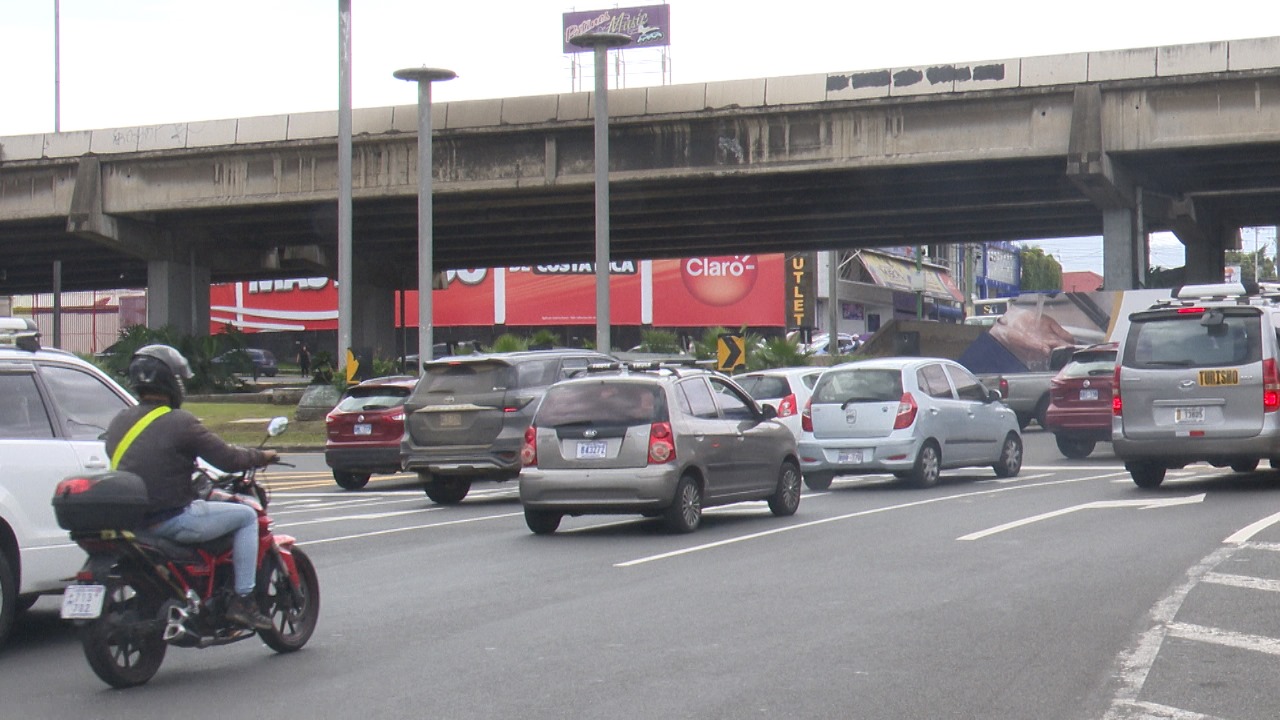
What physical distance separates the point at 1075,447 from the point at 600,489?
12266 mm

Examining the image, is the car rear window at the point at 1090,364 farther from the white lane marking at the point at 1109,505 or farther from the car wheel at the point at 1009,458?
the white lane marking at the point at 1109,505

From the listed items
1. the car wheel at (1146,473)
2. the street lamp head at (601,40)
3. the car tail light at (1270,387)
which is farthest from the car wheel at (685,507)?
the street lamp head at (601,40)

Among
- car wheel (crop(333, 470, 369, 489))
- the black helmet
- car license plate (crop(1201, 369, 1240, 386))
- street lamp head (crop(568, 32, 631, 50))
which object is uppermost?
street lamp head (crop(568, 32, 631, 50))

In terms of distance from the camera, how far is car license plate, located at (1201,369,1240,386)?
17.3m

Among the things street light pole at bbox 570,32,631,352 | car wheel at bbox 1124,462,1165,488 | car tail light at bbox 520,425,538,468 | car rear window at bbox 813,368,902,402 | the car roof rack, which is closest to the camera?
the car roof rack

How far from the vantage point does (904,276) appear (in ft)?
320

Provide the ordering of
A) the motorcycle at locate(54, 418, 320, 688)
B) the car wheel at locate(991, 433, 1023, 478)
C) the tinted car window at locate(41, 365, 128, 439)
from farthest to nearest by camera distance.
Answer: the car wheel at locate(991, 433, 1023, 478), the tinted car window at locate(41, 365, 128, 439), the motorcycle at locate(54, 418, 320, 688)

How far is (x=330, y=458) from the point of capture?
2273cm

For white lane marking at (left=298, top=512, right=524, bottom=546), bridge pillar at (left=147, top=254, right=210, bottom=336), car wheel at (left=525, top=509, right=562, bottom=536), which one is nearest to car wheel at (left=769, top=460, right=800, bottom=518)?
car wheel at (left=525, top=509, right=562, bottom=536)

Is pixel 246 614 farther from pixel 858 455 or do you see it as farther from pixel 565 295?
pixel 565 295

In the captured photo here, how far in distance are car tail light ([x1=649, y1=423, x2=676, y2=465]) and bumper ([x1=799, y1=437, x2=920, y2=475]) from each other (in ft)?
15.2

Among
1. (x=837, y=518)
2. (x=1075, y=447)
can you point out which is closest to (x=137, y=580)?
(x=837, y=518)

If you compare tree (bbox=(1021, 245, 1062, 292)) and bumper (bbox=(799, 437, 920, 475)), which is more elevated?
tree (bbox=(1021, 245, 1062, 292))

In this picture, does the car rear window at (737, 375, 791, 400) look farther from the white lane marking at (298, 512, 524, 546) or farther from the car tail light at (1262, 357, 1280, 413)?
the car tail light at (1262, 357, 1280, 413)
